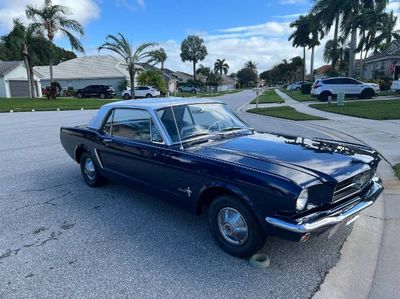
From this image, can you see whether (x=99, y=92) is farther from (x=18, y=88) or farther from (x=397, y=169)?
(x=397, y=169)

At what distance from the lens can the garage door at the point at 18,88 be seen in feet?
140

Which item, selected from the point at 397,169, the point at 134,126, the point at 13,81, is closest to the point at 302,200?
the point at 134,126

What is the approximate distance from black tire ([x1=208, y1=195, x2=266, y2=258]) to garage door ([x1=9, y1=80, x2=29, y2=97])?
153 ft

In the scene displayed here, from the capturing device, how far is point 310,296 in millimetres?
2729

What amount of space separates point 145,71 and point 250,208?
138 ft

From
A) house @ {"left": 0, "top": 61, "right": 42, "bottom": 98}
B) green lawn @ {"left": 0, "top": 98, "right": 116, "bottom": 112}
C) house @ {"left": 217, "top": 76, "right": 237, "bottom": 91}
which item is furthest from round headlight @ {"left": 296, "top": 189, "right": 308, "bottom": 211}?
house @ {"left": 217, "top": 76, "right": 237, "bottom": 91}

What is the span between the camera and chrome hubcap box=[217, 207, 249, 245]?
10.6ft

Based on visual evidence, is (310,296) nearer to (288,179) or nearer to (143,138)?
(288,179)

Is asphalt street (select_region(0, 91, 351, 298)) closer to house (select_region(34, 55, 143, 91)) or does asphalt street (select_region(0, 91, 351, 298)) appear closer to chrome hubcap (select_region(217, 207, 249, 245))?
chrome hubcap (select_region(217, 207, 249, 245))

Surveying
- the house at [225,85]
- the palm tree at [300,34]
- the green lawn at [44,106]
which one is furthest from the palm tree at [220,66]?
the green lawn at [44,106]

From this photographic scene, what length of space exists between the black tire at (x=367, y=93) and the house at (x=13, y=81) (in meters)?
39.6

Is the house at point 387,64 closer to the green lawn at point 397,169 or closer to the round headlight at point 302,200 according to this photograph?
the green lawn at point 397,169

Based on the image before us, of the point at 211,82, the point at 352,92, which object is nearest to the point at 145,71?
the point at 352,92

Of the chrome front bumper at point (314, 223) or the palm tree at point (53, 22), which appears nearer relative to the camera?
the chrome front bumper at point (314, 223)
